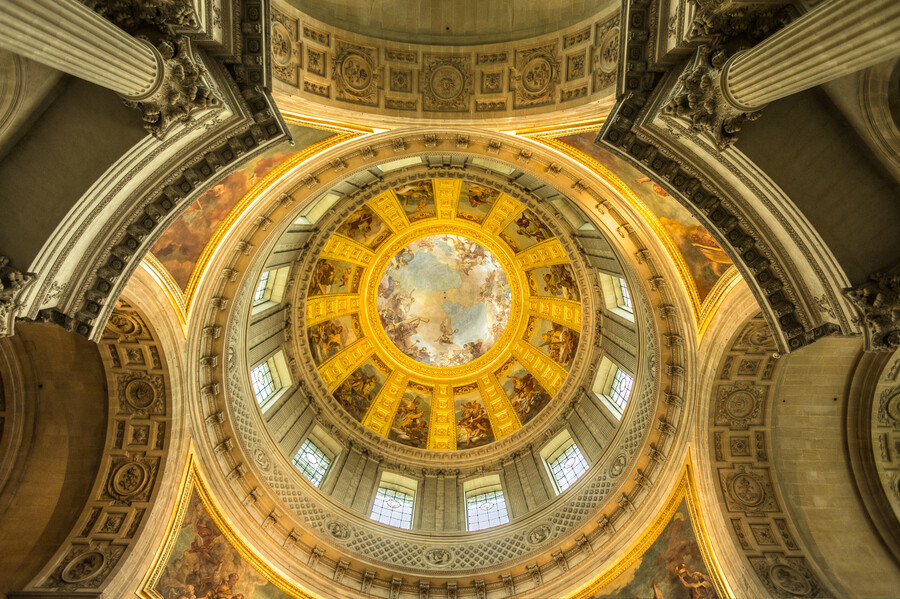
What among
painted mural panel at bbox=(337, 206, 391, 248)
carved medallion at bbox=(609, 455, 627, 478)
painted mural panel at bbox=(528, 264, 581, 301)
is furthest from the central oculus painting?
carved medallion at bbox=(609, 455, 627, 478)

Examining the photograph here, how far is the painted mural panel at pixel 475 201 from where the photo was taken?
24844 mm

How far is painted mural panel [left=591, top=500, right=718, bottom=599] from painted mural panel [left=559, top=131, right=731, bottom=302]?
7.01 meters

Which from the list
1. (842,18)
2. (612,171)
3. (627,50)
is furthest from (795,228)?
(612,171)

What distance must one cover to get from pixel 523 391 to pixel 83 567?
1970 centimetres

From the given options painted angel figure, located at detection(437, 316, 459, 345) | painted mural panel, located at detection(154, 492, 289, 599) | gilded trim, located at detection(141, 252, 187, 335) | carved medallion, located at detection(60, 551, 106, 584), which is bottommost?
carved medallion, located at detection(60, 551, 106, 584)

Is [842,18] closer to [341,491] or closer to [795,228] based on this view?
[795,228]

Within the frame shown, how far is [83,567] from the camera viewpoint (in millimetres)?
12875

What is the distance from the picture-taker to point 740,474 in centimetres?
1455

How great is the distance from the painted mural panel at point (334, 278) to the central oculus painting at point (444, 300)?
8.71 feet

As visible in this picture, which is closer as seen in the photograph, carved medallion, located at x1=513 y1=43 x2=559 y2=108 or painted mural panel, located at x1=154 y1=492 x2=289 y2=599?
carved medallion, located at x1=513 y1=43 x2=559 y2=108

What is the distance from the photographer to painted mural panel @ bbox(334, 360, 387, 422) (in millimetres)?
26484

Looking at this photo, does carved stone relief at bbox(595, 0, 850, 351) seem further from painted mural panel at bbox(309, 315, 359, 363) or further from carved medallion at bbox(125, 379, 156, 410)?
painted mural panel at bbox(309, 315, 359, 363)

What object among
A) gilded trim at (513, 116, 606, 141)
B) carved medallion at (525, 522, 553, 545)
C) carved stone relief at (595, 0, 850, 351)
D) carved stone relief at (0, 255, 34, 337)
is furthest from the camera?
carved medallion at (525, 522, 553, 545)

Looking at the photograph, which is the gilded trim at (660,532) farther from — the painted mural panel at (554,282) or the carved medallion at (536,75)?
the carved medallion at (536,75)
